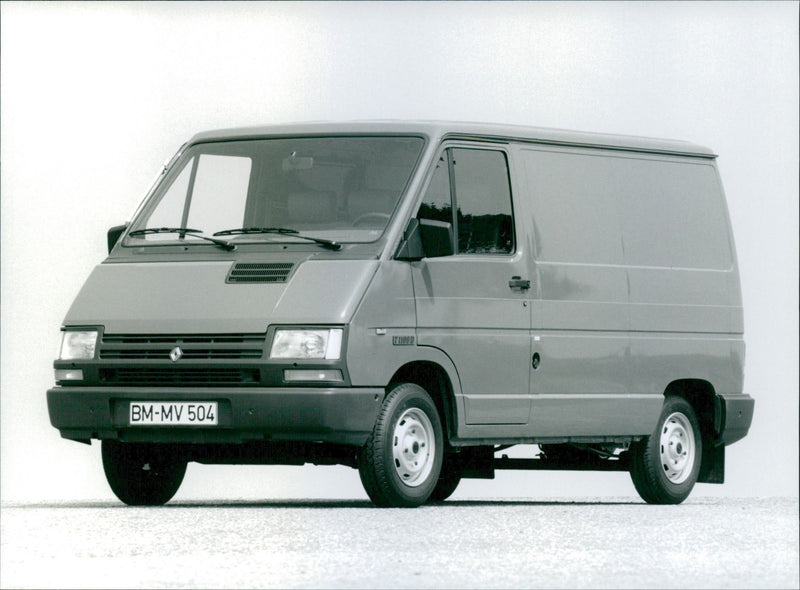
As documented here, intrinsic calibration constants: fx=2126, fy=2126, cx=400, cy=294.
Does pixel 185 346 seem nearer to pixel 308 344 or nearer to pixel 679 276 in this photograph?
pixel 308 344

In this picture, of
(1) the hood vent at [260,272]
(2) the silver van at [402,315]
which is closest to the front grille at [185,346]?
(2) the silver van at [402,315]

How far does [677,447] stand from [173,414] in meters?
4.54

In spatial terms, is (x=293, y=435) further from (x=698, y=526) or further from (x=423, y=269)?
(x=698, y=526)

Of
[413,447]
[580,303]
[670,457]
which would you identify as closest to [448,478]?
[670,457]

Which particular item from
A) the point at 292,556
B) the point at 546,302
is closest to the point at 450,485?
the point at 546,302

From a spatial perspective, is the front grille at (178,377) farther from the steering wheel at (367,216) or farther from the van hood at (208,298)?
the steering wheel at (367,216)

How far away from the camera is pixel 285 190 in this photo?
47.3 feet

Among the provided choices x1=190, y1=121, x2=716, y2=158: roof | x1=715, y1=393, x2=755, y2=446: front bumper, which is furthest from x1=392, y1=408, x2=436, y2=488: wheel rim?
x1=715, y1=393, x2=755, y2=446: front bumper

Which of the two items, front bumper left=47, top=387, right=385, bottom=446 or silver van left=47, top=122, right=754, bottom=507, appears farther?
silver van left=47, top=122, right=754, bottom=507

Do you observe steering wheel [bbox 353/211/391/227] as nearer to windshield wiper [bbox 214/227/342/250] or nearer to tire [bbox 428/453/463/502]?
windshield wiper [bbox 214/227/342/250]

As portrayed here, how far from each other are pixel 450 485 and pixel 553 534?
4.48 metres

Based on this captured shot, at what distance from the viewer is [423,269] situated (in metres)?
13.7

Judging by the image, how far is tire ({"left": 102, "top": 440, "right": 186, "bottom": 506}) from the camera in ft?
46.7

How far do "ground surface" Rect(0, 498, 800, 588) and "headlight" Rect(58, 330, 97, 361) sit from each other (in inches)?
39.7
